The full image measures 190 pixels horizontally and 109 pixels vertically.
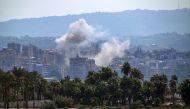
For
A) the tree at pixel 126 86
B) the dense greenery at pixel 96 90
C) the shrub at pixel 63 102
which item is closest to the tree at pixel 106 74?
the dense greenery at pixel 96 90

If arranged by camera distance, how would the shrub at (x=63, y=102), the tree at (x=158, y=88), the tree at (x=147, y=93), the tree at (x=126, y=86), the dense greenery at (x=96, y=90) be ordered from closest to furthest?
1. the shrub at (x=63, y=102)
2. the dense greenery at (x=96, y=90)
3. the tree at (x=147, y=93)
4. the tree at (x=158, y=88)
5. the tree at (x=126, y=86)

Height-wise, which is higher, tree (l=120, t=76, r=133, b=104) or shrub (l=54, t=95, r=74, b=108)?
tree (l=120, t=76, r=133, b=104)

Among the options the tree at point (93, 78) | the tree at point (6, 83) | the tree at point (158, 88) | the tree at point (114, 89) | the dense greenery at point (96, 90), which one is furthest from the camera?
the tree at point (93, 78)

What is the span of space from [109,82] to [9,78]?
756 inches

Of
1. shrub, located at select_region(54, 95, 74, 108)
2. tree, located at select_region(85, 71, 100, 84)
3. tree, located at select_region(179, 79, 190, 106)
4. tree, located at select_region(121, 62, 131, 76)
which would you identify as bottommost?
shrub, located at select_region(54, 95, 74, 108)

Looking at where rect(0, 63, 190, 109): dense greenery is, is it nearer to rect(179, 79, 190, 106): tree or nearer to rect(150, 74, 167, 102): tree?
rect(150, 74, 167, 102): tree

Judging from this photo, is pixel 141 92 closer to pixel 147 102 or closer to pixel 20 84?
pixel 147 102

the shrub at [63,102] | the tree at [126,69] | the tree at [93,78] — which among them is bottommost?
the shrub at [63,102]

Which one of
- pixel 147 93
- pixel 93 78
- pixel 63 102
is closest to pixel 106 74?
pixel 93 78

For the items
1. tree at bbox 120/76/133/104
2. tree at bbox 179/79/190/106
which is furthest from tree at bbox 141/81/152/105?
tree at bbox 179/79/190/106

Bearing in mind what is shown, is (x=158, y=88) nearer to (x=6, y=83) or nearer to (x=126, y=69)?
(x=126, y=69)

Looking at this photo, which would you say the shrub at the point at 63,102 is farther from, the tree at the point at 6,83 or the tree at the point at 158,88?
the tree at the point at 158,88

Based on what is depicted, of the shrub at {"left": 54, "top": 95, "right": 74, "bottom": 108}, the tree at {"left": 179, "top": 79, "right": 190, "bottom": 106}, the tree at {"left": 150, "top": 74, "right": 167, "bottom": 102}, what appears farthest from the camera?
the tree at {"left": 150, "top": 74, "right": 167, "bottom": 102}

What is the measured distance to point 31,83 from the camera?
91062 millimetres
